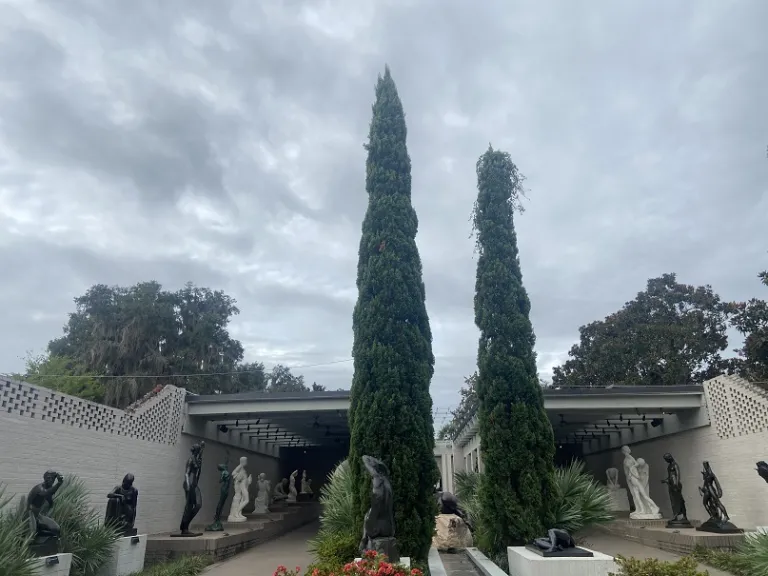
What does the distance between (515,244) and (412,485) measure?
4.89 metres

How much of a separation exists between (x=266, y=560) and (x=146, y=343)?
18.8 metres

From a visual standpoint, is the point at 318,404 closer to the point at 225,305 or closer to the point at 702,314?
the point at 225,305

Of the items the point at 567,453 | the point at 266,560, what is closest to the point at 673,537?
the point at 266,560

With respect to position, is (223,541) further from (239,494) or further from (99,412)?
(239,494)

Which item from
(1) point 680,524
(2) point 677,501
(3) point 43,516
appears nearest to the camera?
(3) point 43,516

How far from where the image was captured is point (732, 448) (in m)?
11.7

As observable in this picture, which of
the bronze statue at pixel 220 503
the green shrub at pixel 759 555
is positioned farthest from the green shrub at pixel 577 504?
the bronze statue at pixel 220 503

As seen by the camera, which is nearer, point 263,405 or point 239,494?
point 263,405

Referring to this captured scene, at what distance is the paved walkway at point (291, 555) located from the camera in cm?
912

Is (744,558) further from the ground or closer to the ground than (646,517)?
further from the ground

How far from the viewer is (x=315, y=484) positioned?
2695 centimetres

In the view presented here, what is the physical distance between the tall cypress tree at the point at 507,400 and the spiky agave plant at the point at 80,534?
5786 mm

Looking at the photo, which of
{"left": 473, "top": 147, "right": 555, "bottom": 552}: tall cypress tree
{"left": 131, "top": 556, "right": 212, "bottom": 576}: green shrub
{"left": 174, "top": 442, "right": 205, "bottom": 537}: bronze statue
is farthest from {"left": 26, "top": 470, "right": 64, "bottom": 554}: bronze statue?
{"left": 473, "top": 147, "right": 555, "bottom": 552}: tall cypress tree

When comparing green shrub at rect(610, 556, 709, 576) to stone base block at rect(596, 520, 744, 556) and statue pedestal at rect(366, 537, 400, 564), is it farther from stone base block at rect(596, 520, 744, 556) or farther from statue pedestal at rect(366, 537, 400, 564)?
stone base block at rect(596, 520, 744, 556)
